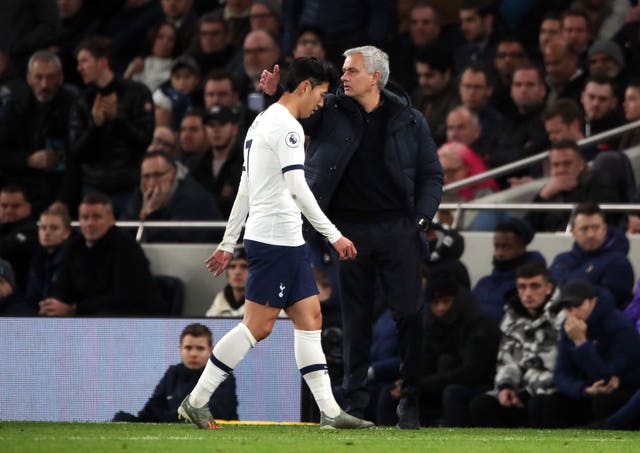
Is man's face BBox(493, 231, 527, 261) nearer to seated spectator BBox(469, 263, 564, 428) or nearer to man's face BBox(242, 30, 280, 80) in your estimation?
seated spectator BBox(469, 263, 564, 428)

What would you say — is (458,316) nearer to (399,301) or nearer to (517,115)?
(399,301)

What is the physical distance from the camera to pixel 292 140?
932cm

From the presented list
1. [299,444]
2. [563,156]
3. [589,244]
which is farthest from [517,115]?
[299,444]

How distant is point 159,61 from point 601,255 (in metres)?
7.37

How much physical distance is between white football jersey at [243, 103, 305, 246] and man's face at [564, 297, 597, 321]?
2.77 meters

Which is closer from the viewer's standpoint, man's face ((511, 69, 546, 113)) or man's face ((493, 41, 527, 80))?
man's face ((511, 69, 546, 113))

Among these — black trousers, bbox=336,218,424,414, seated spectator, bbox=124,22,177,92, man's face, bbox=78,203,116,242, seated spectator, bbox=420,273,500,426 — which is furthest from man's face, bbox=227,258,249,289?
seated spectator, bbox=124,22,177,92

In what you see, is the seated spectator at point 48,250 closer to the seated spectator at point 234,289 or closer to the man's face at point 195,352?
the seated spectator at point 234,289

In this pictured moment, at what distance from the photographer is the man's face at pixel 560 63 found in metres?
15.3

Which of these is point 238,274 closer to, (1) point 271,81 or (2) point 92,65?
(2) point 92,65

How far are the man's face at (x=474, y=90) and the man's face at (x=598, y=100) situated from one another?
1.07 meters

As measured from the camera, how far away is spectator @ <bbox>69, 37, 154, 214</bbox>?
1571 centimetres


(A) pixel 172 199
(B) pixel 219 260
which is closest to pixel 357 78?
(B) pixel 219 260

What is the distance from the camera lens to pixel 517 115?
1542cm
